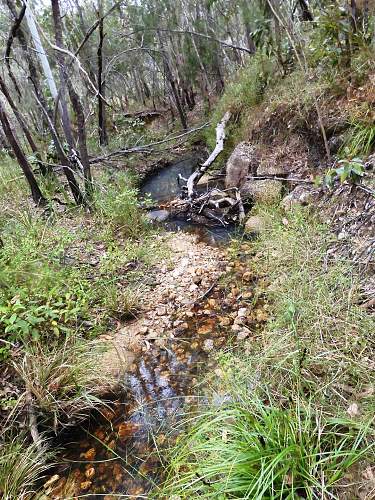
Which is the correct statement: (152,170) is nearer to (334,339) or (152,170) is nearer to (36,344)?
(36,344)

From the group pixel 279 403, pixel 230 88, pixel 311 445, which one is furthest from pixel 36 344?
pixel 230 88

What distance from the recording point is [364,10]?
A: 392 centimetres

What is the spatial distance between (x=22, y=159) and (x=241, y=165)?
3641 millimetres

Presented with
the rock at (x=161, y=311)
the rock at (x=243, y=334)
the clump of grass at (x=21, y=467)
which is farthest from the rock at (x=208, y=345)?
the clump of grass at (x=21, y=467)

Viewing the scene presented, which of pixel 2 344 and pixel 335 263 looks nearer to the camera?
pixel 2 344

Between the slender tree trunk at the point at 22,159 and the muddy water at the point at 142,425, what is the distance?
3.91 meters

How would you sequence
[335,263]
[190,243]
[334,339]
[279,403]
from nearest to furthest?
[279,403] < [334,339] < [335,263] < [190,243]

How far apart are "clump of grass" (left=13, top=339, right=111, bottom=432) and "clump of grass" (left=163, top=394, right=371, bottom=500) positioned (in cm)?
93

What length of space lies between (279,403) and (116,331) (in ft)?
6.25

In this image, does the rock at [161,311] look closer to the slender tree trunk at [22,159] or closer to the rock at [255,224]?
the rock at [255,224]

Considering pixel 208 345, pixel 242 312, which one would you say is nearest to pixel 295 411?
pixel 208 345

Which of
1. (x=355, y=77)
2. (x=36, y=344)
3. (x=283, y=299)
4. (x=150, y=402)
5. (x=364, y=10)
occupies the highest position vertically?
(x=364, y=10)

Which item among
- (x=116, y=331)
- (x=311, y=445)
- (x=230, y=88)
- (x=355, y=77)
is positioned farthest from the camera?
(x=230, y=88)

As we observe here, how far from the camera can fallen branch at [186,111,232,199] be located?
6181 mm
